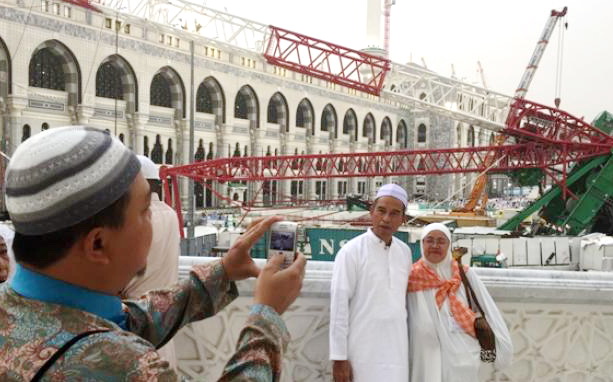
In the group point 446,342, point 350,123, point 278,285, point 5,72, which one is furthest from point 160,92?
point 278,285

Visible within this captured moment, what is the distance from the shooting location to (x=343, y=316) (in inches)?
79.0

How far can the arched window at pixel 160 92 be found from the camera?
65.9 ft

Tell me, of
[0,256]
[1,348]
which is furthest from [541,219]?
[1,348]

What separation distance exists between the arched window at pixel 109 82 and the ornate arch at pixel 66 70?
121 cm

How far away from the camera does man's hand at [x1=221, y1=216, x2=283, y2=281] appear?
106 cm

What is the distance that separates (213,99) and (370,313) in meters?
20.9

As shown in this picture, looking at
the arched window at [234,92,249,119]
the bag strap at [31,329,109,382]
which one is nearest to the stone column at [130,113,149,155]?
the arched window at [234,92,249,119]

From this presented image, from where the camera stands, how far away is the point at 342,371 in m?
2.00

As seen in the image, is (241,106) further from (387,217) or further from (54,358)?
(54,358)

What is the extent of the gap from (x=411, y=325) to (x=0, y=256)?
1648mm

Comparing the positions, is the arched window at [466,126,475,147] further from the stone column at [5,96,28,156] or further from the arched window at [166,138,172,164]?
the stone column at [5,96,28,156]

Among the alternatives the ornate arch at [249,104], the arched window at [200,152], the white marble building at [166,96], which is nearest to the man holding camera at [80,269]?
the white marble building at [166,96]

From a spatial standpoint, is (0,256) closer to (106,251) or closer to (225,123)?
(106,251)

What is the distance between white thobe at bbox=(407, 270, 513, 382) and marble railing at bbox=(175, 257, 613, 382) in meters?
0.21
